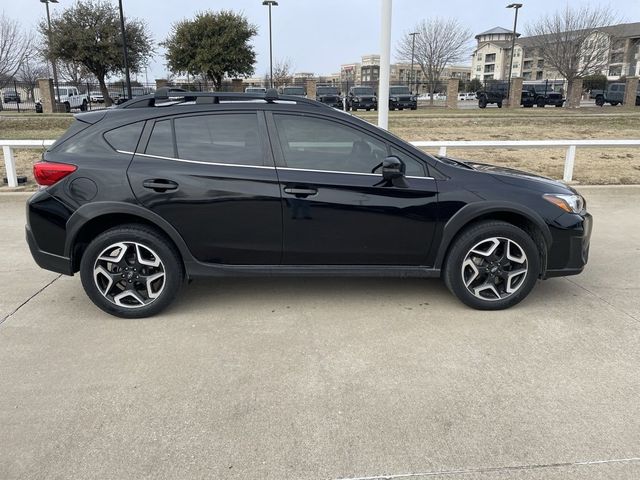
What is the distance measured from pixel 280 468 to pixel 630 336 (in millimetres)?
2868

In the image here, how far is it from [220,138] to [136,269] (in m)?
1.21

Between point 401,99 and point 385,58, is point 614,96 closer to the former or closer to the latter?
point 401,99

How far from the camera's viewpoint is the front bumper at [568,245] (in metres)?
4.21

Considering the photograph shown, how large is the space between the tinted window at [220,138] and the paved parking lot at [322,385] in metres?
1.27

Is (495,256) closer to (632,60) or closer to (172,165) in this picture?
(172,165)

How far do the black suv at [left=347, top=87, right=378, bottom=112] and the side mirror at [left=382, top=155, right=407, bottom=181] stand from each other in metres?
32.3

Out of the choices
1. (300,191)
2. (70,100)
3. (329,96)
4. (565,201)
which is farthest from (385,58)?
(70,100)

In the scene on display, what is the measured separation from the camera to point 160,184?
3.97 meters

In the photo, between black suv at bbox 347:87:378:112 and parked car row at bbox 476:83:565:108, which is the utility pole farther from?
parked car row at bbox 476:83:565:108

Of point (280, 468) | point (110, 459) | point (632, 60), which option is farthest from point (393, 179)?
point (632, 60)

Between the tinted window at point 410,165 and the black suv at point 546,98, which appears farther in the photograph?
the black suv at point 546,98

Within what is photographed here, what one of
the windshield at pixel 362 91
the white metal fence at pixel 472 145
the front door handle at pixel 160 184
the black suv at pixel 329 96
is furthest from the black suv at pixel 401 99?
the front door handle at pixel 160 184

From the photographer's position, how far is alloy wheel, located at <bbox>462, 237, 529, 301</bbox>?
4180 mm

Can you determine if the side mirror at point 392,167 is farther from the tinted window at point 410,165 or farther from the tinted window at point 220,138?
the tinted window at point 220,138
